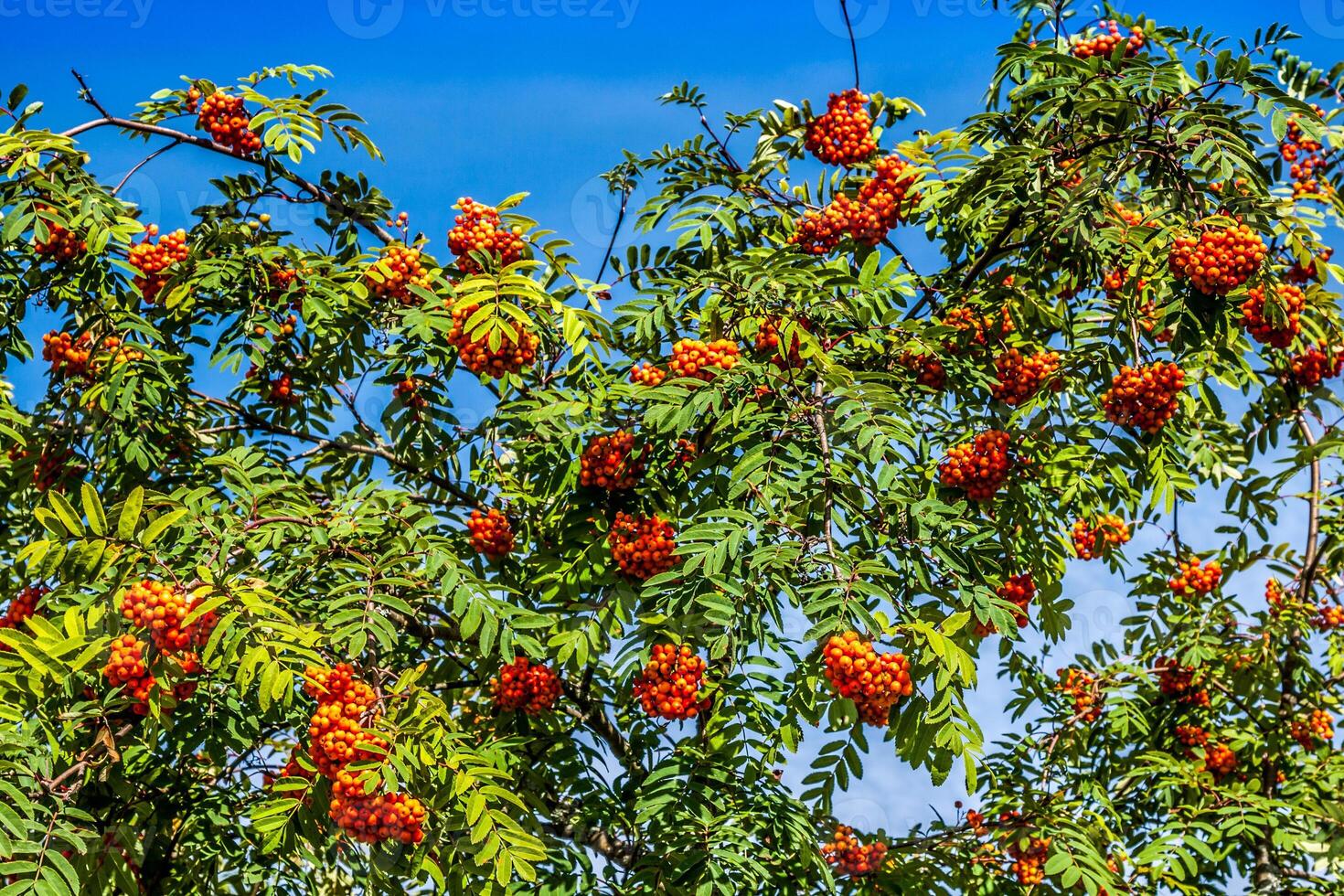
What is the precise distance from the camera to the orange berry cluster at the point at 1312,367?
6488 millimetres

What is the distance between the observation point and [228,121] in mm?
6438

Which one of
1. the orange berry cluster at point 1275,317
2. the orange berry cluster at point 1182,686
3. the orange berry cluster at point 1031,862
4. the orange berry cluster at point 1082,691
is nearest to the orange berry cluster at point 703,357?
the orange berry cluster at point 1275,317

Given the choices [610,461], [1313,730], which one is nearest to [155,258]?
[610,461]

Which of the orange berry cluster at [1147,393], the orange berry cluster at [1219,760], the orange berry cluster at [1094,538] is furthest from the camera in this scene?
the orange berry cluster at [1219,760]

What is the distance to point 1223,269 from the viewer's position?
481 centimetres

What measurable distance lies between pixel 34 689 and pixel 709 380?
8.60 feet

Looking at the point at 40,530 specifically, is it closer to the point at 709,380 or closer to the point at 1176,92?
the point at 709,380

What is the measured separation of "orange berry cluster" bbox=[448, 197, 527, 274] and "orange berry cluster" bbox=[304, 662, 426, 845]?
7.63ft

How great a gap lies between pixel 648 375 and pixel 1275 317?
2467 millimetres

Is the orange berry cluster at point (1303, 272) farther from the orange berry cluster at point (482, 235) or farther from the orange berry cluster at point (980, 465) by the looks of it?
the orange berry cluster at point (482, 235)

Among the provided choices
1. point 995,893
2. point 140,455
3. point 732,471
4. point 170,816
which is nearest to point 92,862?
point 170,816

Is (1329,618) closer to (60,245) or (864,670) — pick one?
(864,670)

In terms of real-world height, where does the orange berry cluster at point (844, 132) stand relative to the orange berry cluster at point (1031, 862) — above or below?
above

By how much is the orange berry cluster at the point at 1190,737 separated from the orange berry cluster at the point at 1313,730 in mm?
463
